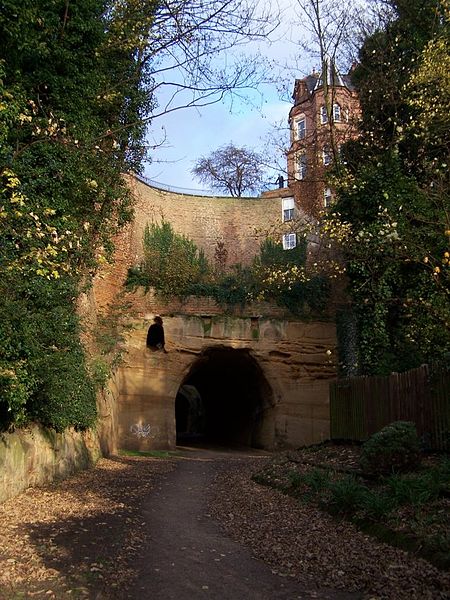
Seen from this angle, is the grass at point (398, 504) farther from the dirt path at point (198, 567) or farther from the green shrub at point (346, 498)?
the dirt path at point (198, 567)

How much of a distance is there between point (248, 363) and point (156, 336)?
15.1ft

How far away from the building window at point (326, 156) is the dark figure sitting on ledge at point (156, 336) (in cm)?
914

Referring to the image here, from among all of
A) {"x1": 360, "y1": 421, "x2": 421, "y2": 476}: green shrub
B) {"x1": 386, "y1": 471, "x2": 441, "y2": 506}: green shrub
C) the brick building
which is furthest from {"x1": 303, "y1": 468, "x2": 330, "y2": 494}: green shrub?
the brick building

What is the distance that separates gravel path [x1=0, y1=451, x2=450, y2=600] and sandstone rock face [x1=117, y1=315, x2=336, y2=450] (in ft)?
42.2

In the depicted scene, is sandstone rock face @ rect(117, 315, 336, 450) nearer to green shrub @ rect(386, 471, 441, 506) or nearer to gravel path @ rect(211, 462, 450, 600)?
gravel path @ rect(211, 462, 450, 600)

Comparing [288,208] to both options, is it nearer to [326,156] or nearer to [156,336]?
[326,156]

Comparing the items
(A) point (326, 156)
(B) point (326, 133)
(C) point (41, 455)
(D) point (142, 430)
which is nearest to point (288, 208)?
(A) point (326, 156)

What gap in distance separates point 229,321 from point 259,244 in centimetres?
832

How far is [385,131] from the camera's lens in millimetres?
18812

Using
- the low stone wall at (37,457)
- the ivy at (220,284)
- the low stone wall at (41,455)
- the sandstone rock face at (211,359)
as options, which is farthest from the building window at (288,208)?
the low stone wall at (37,457)

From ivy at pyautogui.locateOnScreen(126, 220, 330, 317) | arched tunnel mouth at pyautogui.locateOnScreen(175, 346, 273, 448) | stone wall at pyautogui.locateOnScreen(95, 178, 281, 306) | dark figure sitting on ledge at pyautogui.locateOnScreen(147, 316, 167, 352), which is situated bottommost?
arched tunnel mouth at pyautogui.locateOnScreen(175, 346, 273, 448)

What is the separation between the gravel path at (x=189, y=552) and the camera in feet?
17.5

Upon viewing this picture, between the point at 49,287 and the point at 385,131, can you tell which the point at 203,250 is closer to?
the point at 385,131

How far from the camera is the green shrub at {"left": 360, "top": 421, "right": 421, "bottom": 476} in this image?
9.39 meters
